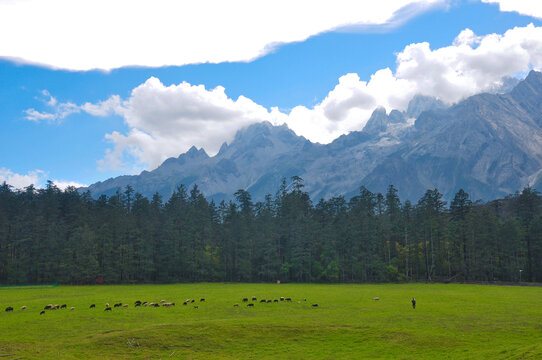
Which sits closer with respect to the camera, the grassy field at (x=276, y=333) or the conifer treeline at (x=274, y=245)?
the grassy field at (x=276, y=333)

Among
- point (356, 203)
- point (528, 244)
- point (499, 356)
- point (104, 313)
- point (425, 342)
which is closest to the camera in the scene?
→ point (499, 356)

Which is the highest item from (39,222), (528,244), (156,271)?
(39,222)

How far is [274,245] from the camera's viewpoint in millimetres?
127875

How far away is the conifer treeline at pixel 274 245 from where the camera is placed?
111 metres

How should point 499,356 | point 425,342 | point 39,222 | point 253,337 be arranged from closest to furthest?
point 499,356
point 425,342
point 253,337
point 39,222

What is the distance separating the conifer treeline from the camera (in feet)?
363

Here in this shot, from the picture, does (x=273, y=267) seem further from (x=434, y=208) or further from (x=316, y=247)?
(x=434, y=208)

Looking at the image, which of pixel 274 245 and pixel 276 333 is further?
pixel 274 245

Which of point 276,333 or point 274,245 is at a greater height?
point 274,245

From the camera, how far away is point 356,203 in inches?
5861

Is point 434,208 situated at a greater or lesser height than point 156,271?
greater

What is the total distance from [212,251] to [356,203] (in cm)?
5581

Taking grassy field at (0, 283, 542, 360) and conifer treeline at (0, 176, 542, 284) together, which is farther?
conifer treeline at (0, 176, 542, 284)

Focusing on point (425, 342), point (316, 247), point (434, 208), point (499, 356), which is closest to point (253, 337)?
point (425, 342)
